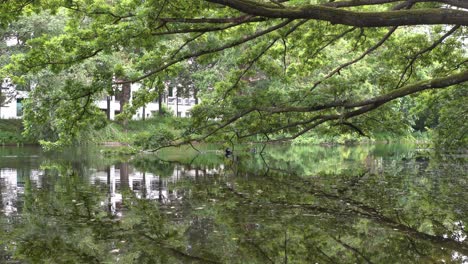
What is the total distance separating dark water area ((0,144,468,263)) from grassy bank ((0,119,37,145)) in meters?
27.2

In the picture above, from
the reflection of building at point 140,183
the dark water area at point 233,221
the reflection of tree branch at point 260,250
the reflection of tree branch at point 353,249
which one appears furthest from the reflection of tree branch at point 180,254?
the reflection of building at point 140,183

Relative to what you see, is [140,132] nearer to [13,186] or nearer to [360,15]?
[13,186]

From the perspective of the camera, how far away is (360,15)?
7211 mm

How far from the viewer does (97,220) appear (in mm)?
8641

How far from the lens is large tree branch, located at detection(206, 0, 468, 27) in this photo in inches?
284

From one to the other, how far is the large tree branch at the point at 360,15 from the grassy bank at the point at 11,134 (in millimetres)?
35170

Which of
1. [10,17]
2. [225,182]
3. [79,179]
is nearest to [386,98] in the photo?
[225,182]

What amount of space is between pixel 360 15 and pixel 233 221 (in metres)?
3.86

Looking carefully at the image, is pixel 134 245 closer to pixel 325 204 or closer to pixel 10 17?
pixel 325 204

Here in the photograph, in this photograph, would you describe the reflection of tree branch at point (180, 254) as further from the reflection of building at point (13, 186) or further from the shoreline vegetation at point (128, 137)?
the shoreline vegetation at point (128, 137)

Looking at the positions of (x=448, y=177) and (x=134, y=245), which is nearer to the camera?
(x=134, y=245)

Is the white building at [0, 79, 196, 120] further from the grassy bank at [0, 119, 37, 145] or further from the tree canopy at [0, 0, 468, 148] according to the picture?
the tree canopy at [0, 0, 468, 148]

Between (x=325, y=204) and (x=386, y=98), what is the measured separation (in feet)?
8.71

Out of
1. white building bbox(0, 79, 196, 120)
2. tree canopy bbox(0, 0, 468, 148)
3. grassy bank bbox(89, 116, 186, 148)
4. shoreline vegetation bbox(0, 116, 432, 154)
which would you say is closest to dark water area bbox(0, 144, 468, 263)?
grassy bank bbox(89, 116, 186, 148)
